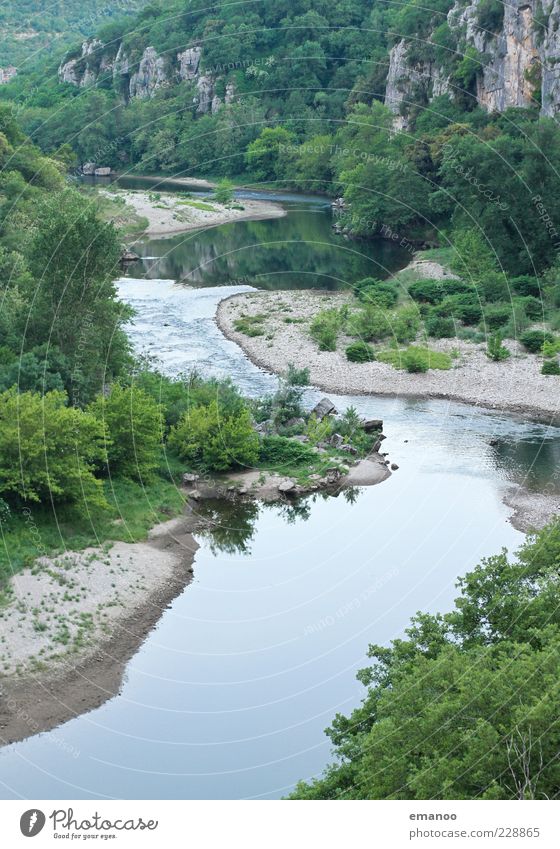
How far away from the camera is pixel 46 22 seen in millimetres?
182125

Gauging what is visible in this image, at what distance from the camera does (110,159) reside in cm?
15025

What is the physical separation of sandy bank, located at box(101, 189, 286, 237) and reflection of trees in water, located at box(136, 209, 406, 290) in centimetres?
238

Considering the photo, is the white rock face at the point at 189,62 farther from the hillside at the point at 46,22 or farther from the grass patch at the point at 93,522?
the grass patch at the point at 93,522

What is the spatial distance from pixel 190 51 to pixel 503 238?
75.0 meters

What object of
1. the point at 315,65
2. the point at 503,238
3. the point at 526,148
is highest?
the point at 315,65

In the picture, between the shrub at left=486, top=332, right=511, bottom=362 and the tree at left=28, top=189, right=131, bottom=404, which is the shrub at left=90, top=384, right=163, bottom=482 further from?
the shrub at left=486, top=332, right=511, bottom=362

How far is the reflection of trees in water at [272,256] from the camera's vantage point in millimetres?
90875

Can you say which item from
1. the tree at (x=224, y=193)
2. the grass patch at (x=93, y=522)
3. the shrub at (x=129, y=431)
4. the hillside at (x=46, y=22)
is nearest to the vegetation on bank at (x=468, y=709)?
the grass patch at (x=93, y=522)

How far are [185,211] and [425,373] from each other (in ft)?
186

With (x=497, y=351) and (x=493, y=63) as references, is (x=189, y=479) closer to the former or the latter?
(x=497, y=351)

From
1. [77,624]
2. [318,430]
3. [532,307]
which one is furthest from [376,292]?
[77,624]

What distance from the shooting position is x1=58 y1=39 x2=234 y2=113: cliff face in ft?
474

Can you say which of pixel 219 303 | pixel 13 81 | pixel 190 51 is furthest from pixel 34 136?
pixel 219 303

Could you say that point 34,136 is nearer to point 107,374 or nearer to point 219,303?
point 219,303
